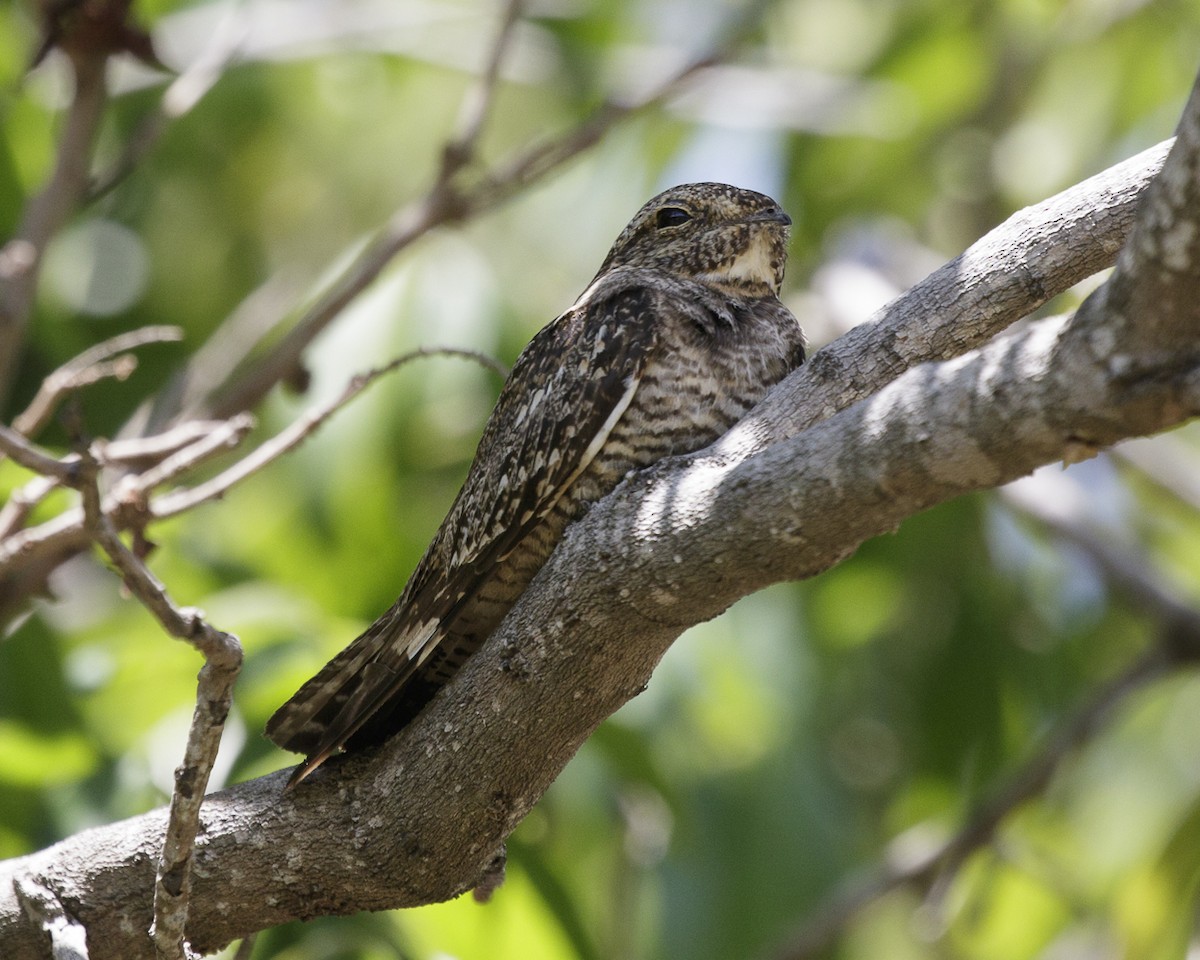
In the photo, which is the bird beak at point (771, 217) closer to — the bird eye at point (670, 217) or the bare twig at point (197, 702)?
the bird eye at point (670, 217)

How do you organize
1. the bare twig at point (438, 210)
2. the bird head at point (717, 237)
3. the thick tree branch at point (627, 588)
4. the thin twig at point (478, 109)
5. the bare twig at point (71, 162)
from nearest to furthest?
the thick tree branch at point (627, 588) → the bird head at point (717, 237) → the bare twig at point (71, 162) → the bare twig at point (438, 210) → the thin twig at point (478, 109)

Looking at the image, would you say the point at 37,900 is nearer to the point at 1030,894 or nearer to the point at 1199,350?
the point at 1199,350

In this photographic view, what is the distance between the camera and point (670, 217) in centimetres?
420

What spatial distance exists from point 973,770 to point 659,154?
11.7 feet

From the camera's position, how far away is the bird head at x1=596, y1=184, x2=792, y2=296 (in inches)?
160

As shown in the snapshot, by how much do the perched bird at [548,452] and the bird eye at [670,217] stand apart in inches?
18.2

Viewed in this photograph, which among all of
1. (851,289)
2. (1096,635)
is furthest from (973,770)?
(851,289)

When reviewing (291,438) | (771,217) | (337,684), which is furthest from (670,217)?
(337,684)

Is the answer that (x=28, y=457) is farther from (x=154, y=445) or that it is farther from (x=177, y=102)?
(x=177, y=102)

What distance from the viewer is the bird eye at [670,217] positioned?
4.17m

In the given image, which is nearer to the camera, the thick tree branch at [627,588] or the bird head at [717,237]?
the thick tree branch at [627,588]

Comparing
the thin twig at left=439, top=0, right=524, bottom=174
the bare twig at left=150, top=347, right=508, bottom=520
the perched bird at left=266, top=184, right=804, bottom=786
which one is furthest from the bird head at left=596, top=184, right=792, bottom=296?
the thin twig at left=439, top=0, right=524, bottom=174

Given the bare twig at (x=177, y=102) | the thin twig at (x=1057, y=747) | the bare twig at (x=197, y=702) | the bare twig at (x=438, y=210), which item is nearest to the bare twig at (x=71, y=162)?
the bare twig at (x=177, y=102)

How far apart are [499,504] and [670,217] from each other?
1250 millimetres
